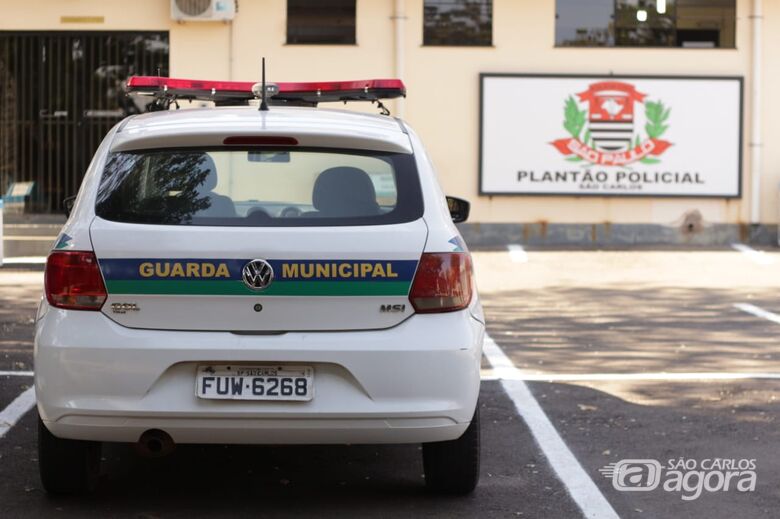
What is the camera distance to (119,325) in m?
4.99

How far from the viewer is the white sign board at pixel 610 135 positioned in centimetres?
1891

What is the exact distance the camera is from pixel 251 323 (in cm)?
498

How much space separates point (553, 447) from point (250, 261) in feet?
7.38

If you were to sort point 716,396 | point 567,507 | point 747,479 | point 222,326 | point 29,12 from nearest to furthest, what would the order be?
point 222,326, point 567,507, point 747,479, point 716,396, point 29,12

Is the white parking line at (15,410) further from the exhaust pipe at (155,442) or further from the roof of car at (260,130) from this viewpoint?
the roof of car at (260,130)

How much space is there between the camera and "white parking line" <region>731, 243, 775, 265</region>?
17094mm

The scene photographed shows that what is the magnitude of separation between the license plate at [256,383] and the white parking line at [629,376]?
3.70 m

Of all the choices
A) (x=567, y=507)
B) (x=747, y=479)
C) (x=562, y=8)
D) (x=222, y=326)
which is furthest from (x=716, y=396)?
(x=562, y=8)

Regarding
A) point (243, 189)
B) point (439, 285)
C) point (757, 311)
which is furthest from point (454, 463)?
point (757, 311)

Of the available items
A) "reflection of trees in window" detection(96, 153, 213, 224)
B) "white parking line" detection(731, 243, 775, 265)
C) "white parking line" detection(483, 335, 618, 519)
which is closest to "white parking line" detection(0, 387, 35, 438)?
"reflection of trees in window" detection(96, 153, 213, 224)

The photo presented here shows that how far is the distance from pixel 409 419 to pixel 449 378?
0.70 ft

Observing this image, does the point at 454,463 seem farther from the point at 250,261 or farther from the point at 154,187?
the point at 154,187

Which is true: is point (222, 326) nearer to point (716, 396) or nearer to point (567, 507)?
point (567, 507)

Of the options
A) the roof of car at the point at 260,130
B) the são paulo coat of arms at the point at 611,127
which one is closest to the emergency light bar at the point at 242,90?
the roof of car at the point at 260,130
